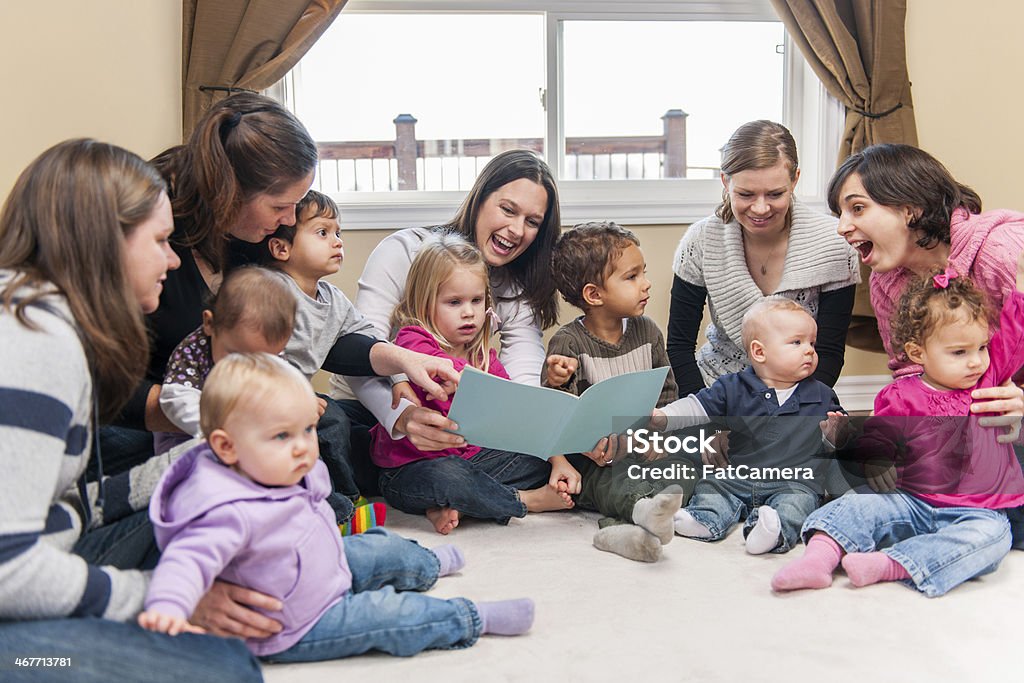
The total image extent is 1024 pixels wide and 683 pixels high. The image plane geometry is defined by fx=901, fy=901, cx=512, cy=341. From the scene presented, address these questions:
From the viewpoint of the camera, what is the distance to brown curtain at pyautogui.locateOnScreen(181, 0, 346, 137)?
2672 mm

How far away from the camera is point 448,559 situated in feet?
5.72

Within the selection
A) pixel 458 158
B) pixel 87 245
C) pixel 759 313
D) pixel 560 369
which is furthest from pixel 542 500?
pixel 458 158

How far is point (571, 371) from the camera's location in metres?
2.07

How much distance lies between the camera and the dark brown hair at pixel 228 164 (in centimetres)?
170

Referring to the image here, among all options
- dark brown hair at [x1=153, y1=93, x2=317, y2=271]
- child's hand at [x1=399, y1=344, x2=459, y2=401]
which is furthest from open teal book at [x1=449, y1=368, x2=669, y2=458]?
dark brown hair at [x1=153, y1=93, x2=317, y2=271]

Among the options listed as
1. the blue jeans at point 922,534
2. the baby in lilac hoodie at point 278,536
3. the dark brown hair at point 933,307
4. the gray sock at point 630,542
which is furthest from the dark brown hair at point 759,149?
the baby in lilac hoodie at point 278,536

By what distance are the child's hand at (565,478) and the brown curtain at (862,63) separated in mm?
1311

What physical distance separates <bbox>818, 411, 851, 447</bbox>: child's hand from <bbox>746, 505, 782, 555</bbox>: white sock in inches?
9.7

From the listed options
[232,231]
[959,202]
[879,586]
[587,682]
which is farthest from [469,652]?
[959,202]

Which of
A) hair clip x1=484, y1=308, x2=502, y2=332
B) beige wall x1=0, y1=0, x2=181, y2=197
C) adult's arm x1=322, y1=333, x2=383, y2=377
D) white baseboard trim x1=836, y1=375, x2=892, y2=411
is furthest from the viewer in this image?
white baseboard trim x1=836, y1=375, x2=892, y2=411

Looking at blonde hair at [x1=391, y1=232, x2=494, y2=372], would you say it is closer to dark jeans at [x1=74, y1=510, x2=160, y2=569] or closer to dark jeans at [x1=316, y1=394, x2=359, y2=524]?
dark jeans at [x1=316, y1=394, x2=359, y2=524]

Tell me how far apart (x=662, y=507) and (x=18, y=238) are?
3.78ft

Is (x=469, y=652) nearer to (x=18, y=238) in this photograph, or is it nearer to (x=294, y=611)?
(x=294, y=611)

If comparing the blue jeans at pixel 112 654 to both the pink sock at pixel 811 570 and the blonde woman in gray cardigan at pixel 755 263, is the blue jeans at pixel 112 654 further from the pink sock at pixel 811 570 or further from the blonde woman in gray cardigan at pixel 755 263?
the blonde woman in gray cardigan at pixel 755 263
